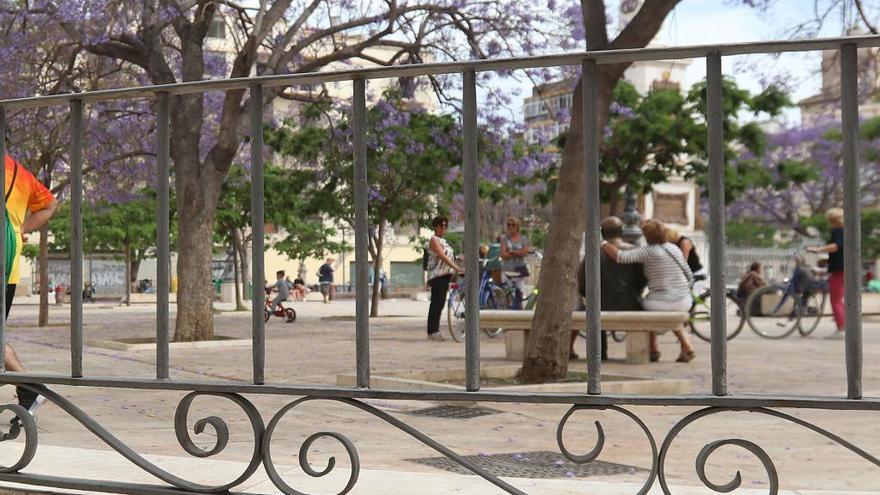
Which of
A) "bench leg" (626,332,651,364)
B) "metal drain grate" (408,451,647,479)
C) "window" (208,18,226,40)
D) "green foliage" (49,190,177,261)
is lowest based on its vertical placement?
"metal drain grate" (408,451,647,479)

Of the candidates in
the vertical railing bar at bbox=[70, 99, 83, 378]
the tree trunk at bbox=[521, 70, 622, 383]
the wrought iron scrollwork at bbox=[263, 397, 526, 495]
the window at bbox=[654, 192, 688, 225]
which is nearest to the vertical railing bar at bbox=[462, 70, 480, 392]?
the wrought iron scrollwork at bbox=[263, 397, 526, 495]

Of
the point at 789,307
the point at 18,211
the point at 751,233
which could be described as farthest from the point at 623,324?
the point at 751,233

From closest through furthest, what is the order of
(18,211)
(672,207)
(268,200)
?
(18,211)
(268,200)
(672,207)

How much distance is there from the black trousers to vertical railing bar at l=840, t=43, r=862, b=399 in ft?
43.0

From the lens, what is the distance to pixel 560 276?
29.8 ft

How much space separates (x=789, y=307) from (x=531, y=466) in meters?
12.8

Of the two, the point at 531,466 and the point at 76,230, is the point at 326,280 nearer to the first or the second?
the point at 531,466

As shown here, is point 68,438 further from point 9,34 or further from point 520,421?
point 9,34

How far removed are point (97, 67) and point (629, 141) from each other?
10.2m

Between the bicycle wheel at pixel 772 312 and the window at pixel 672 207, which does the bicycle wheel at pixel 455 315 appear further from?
the window at pixel 672 207

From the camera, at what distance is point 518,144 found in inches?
822

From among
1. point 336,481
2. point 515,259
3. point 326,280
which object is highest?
point 515,259

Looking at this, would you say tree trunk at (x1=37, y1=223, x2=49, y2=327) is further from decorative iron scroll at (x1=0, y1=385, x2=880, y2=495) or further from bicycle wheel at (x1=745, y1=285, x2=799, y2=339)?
decorative iron scroll at (x1=0, y1=385, x2=880, y2=495)

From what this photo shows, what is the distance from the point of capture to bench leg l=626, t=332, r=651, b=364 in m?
12.3
